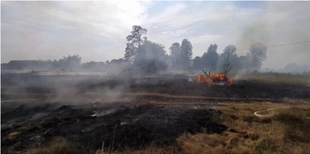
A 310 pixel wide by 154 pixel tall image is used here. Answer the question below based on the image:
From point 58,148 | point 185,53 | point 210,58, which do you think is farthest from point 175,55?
point 58,148

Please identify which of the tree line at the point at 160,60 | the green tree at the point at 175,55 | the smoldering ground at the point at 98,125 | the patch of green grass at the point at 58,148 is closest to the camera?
the patch of green grass at the point at 58,148

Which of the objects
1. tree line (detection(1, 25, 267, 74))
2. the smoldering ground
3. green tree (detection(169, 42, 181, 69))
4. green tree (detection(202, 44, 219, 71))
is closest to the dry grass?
tree line (detection(1, 25, 267, 74))

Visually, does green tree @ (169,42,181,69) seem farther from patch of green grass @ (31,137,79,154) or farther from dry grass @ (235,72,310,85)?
patch of green grass @ (31,137,79,154)

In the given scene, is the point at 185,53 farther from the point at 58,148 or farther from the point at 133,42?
the point at 58,148

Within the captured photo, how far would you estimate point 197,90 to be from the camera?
22.0 meters

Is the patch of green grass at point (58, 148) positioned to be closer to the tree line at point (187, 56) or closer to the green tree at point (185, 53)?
the tree line at point (187, 56)

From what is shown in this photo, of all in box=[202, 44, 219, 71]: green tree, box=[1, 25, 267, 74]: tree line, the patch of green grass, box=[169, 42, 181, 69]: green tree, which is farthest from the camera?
box=[169, 42, 181, 69]: green tree

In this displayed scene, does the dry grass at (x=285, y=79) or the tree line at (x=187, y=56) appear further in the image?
the tree line at (x=187, y=56)

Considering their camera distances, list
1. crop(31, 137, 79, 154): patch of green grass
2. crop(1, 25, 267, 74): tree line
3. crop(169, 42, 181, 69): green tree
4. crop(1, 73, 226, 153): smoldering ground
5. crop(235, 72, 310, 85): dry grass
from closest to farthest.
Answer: crop(31, 137, 79, 154): patch of green grass
crop(1, 73, 226, 153): smoldering ground
crop(235, 72, 310, 85): dry grass
crop(1, 25, 267, 74): tree line
crop(169, 42, 181, 69): green tree

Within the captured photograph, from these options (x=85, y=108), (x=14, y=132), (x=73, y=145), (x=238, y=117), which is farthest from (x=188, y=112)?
(x=14, y=132)

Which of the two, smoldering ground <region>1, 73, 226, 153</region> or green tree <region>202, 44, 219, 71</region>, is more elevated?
green tree <region>202, 44, 219, 71</region>

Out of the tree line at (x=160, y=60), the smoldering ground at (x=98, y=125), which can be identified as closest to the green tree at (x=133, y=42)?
the tree line at (x=160, y=60)

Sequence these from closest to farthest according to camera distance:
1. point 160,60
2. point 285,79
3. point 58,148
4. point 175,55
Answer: point 58,148
point 285,79
point 160,60
point 175,55

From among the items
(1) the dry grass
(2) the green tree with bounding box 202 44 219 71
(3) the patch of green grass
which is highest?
(2) the green tree with bounding box 202 44 219 71
